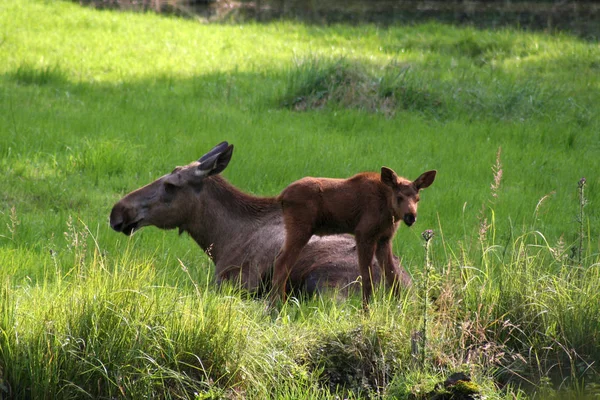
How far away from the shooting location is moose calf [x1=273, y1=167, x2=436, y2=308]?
6.71 metres

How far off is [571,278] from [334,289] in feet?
6.06

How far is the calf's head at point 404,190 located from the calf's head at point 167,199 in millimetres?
1974

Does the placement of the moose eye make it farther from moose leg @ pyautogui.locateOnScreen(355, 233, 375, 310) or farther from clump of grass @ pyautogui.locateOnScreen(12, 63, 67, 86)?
clump of grass @ pyautogui.locateOnScreen(12, 63, 67, 86)

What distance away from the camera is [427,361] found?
Answer: 19.5ft

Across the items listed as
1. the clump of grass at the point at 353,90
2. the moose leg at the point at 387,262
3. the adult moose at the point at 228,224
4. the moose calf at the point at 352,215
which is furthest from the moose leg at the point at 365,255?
the clump of grass at the point at 353,90

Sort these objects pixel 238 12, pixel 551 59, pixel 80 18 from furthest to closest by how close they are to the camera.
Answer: pixel 238 12 → pixel 80 18 → pixel 551 59

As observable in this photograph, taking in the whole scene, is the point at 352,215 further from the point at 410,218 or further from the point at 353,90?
the point at 353,90

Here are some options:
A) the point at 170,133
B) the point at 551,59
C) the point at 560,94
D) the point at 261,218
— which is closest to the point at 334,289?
the point at 261,218

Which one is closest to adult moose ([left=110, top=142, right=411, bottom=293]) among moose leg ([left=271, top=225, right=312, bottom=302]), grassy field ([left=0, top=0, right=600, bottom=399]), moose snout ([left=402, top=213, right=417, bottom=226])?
grassy field ([left=0, top=0, right=600, bottom=399])

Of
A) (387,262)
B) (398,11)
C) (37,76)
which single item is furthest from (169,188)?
(398,11)

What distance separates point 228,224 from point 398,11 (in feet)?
64.8

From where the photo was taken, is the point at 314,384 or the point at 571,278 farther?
the point at 571,278

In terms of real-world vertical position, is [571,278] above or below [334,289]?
above

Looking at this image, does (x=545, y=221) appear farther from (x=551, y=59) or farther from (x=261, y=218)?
(x=551, y=59)
